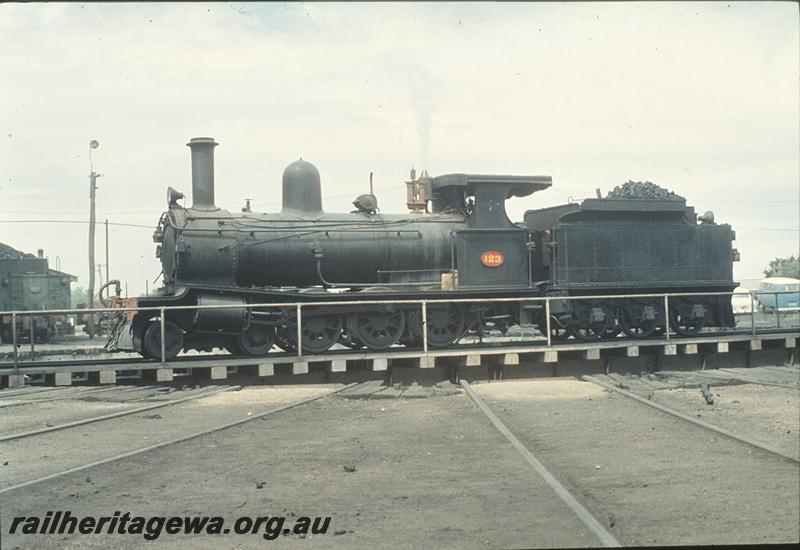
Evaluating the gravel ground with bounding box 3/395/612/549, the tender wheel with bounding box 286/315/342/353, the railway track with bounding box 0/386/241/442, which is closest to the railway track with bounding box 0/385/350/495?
the railway track with bounding box 0/386/241/442

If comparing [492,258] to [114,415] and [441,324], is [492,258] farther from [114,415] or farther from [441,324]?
[114,415]

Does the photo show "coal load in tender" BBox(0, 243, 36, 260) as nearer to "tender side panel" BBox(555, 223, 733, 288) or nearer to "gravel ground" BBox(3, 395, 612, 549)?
"tender side panel" BBox(555, 223, 733, 288)

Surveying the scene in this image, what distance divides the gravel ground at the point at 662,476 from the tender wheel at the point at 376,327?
9.68ft

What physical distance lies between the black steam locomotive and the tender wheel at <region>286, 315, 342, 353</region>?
3 centimetres

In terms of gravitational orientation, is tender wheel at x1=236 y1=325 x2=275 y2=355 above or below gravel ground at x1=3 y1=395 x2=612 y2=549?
above

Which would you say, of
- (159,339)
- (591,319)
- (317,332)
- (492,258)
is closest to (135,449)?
(159,339)

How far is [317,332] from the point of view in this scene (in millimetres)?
14328

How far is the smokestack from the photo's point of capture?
14.5m

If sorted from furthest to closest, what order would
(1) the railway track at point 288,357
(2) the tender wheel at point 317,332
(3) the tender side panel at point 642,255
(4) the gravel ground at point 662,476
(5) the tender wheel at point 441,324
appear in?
1. (3) the tender side panel at point 642,255
2. (5) the tender wheel at point 441,324
3. (2) the tender wheel at point 317,332
4. (1) the railway track at point 288,357
5. (4) the gravel ground at point 662,476

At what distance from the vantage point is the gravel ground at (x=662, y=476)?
6254mm

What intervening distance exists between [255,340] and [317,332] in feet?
3.68

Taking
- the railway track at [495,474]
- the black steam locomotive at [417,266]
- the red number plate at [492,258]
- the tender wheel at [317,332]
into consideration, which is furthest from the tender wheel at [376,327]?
the railway track at [495,474]

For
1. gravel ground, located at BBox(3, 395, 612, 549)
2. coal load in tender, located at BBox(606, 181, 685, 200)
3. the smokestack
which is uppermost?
coal load in tender, located at BBox(606, 181, 685, 200)

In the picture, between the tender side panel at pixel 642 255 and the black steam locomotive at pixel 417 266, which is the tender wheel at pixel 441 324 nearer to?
the black steam locomotive at pixel 417 266
